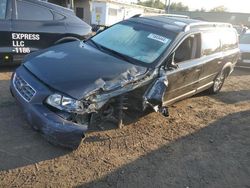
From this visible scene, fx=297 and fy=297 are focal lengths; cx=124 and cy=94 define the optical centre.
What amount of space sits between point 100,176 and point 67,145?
0.61 m

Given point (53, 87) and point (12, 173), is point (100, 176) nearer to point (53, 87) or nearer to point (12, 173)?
point (12, 173)

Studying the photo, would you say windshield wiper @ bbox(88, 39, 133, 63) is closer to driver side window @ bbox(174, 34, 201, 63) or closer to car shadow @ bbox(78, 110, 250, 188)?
driver side window @ bbox(174, 34, 201, 63)

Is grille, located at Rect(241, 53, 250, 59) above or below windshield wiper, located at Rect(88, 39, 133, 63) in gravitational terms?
below

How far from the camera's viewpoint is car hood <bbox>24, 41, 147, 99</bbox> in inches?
156

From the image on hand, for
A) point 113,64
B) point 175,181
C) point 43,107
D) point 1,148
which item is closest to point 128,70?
point 113,64

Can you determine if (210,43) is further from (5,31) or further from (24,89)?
(5,31)

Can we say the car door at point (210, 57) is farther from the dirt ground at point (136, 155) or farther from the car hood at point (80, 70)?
the car hood at point (80, 70)

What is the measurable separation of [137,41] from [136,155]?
7.10ft

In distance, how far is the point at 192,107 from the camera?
6.68 m

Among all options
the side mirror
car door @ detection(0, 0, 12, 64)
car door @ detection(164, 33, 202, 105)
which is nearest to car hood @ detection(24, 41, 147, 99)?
the side mirror

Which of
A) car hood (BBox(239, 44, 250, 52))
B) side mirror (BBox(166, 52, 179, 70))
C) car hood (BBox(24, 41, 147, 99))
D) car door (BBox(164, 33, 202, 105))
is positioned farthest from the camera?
car hood (BBox(239, 44, 250, 52))

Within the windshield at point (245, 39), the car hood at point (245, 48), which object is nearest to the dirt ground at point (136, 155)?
the car hood at point (245, 48)

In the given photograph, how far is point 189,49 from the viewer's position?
5785 mm

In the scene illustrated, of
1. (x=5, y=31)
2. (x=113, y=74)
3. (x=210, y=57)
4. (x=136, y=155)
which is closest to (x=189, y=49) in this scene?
(x=210, y=57)
